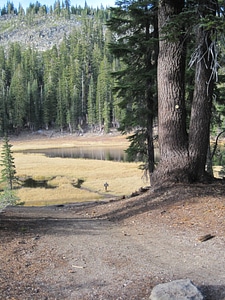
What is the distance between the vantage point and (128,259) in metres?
4.36

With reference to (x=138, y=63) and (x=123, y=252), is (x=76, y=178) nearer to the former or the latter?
(x=138, y=63)

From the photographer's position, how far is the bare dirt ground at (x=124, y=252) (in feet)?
11.3

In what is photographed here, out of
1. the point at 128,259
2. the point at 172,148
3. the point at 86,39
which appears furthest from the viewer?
the point at 86,39

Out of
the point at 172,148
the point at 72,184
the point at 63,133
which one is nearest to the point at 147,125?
the point at 172,148

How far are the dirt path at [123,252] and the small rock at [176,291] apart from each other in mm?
170

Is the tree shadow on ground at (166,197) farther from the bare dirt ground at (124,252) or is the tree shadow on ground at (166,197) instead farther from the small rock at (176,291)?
the small rock at (176,291)

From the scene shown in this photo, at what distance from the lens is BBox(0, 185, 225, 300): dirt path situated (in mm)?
3453

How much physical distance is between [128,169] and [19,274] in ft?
119

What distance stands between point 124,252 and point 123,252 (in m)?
0.02

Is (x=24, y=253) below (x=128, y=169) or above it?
above

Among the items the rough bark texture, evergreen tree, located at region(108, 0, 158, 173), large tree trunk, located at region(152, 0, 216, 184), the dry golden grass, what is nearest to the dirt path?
large tree trunk, located at region(152, 0, 216, 184)

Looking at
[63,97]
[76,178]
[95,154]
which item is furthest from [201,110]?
[63,97]

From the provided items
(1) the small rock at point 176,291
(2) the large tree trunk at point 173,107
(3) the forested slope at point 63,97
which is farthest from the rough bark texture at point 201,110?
(3) the forested slope at point 63,97

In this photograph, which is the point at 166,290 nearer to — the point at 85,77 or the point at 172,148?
the point at 172,148
